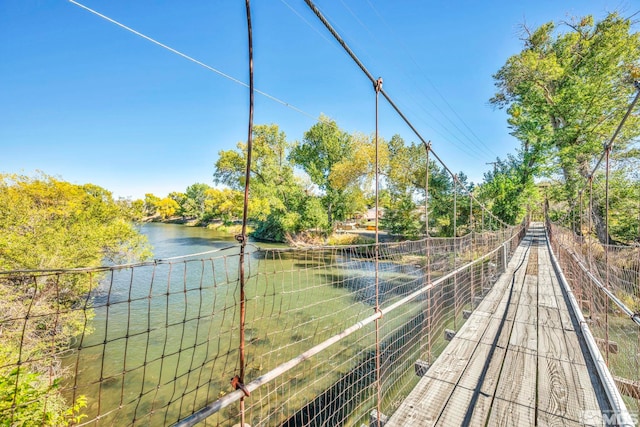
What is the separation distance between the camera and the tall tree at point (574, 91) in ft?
29.8

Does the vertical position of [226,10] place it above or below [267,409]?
above

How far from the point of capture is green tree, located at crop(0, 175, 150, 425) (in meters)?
3.53

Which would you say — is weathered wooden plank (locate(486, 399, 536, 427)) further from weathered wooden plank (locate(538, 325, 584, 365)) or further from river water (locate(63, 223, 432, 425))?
river water (locate(63, 223, 432, 425))

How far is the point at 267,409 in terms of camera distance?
349 cm

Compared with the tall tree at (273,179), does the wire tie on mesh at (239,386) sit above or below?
below

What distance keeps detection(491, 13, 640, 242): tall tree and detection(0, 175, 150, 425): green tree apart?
13.4 m

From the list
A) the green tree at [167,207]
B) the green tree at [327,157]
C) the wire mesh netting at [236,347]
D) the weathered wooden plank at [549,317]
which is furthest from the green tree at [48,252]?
the green tree at [167,207]

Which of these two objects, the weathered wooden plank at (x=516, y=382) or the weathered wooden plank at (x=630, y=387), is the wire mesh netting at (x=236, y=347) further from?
the weathered wooden plank at (x=630, y=387)

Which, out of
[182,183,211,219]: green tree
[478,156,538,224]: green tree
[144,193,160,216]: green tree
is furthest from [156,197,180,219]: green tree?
[478,156,538,224]: green tree

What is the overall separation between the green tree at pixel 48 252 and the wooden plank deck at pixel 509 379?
3.16 meters

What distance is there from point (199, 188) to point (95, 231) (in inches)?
1068

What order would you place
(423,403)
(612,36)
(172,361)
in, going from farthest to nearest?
(612,36) < (172,361) < (423,403)

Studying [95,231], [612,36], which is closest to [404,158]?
[612,36]

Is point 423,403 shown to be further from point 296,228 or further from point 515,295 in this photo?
point 296,228
